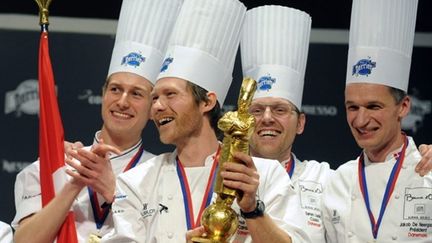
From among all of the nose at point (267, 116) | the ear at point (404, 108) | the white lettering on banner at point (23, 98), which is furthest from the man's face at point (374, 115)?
the white lettering on banner at point (23, 98)

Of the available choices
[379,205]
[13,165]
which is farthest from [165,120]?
[13,165]

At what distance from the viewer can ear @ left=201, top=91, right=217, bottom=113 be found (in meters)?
3.89

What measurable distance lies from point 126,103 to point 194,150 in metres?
0.59

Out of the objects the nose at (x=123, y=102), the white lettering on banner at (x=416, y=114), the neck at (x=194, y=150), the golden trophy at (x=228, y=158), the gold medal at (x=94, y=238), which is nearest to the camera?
the golden trophy at (x=228, y=158)

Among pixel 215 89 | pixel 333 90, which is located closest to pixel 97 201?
pixel 215 89

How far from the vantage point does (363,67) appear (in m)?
4.08

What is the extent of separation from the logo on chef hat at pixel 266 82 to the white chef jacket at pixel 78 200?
1.72 feet

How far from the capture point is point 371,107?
3979mm

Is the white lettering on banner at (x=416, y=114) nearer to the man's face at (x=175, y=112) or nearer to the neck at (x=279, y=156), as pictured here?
the neck at (x=279, y=156)

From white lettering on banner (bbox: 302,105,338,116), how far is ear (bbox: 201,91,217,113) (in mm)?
1606

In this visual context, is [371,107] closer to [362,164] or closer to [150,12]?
[362,164]

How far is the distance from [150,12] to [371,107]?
0.99 m

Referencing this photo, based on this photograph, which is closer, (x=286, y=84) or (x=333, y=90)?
(x=286, y=84)

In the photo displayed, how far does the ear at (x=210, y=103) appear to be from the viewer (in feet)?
12.8
